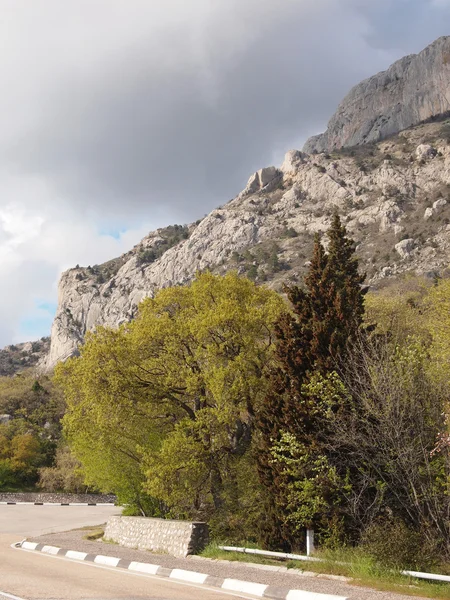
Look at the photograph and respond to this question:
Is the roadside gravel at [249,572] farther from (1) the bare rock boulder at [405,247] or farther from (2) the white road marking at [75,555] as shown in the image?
(1) the bare rock boulder at [405,247]

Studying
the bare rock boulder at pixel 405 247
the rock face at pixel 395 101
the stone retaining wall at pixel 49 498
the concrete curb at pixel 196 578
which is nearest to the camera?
the concrete curb at pixel 196 578

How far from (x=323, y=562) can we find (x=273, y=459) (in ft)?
11.7

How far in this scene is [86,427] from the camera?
870 inches

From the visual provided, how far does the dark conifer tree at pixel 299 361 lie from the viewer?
604 inches

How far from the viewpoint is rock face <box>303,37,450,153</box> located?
144 metres

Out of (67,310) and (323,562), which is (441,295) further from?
(67,310)

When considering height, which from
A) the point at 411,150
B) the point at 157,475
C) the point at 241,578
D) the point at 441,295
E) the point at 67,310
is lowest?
the point at 241,578

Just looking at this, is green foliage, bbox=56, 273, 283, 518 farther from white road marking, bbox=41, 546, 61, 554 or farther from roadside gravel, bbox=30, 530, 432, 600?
white road marking, bbox=41, 546, 61, 554

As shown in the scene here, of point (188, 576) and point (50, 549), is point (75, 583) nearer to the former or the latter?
point (188, 576)

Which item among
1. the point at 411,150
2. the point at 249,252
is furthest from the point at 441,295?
the point at 411,150

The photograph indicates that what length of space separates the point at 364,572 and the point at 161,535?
836cm

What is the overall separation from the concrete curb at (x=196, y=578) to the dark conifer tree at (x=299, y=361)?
12.4 ft

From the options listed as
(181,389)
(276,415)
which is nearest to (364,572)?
(276,415)

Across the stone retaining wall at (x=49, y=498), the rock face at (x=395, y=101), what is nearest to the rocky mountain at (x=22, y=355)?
the stone retaining wall at (x=49, y=498)
